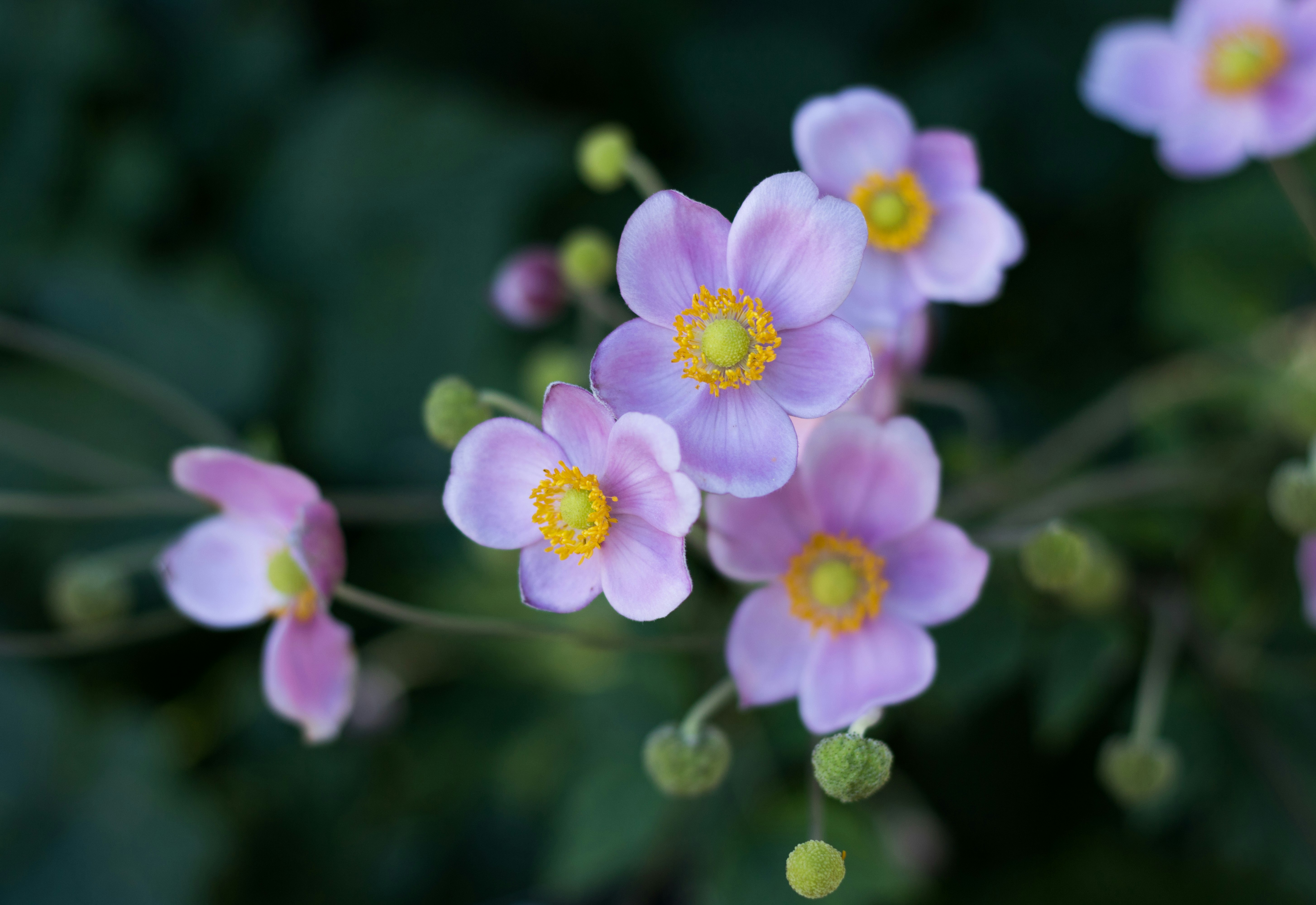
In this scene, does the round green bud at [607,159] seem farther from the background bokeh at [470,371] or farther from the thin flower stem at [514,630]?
the background bokeh at [470,371]

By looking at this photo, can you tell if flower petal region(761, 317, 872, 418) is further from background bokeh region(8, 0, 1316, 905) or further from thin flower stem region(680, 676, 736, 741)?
background bokeh region(8, 0, 1316, 905)

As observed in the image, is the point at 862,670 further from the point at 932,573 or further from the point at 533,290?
the point at 533,290

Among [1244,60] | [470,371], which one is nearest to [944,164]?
[1244,60]

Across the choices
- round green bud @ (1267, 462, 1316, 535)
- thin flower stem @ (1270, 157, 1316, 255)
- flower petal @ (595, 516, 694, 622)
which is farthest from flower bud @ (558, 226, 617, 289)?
thin flower stem @ (1270, 157, 1316, 255)

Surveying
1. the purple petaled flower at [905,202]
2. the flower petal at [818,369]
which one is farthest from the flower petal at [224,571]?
the purple petaled flower at [905,202]

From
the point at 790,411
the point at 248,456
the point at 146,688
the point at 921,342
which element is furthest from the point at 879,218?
the point at 146,688
